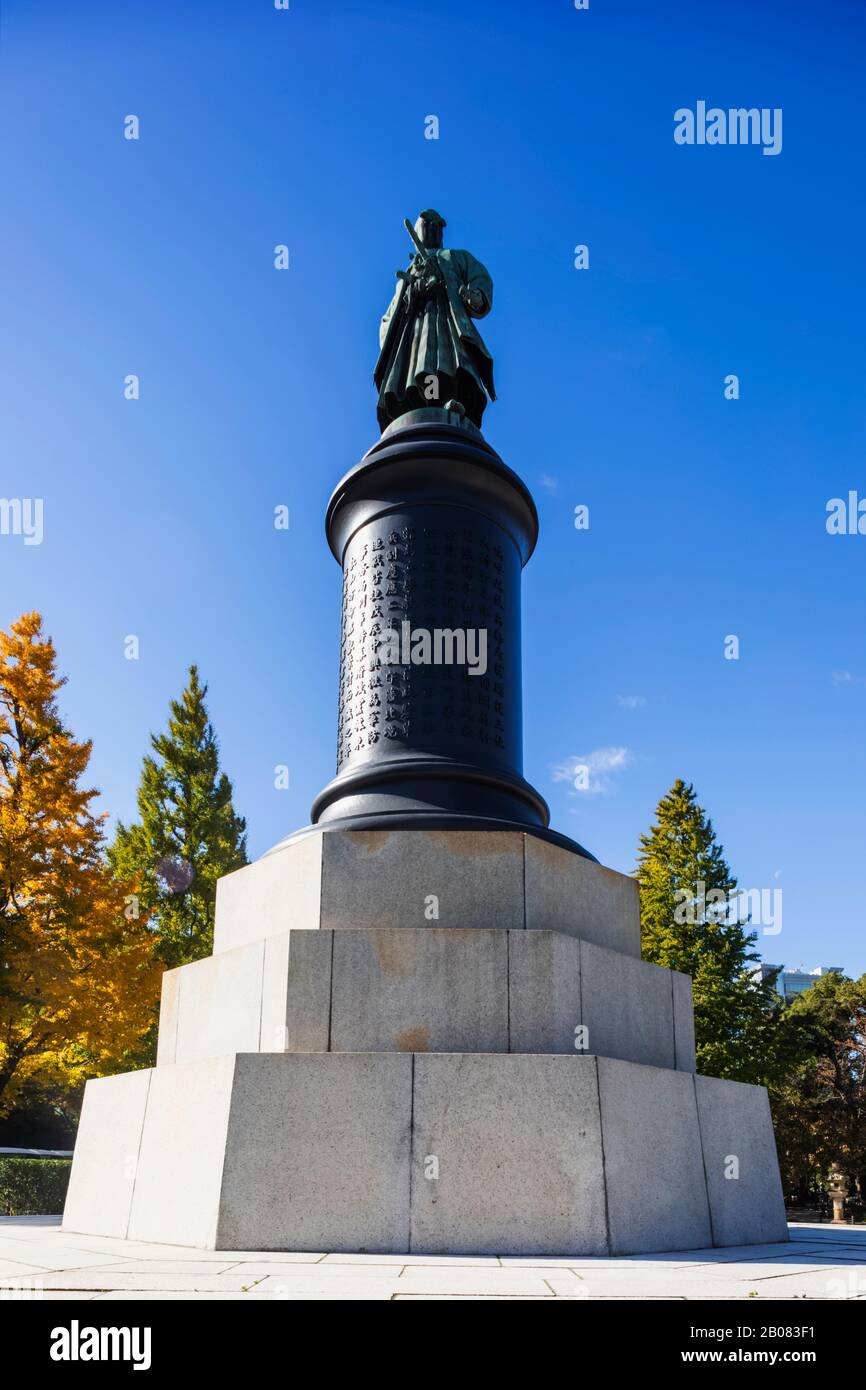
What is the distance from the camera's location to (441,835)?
824 cm

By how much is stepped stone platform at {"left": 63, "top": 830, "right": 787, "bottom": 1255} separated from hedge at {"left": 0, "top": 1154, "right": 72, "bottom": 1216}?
12098 millimetres

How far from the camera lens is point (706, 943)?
112 feet

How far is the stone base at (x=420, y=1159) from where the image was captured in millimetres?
6219

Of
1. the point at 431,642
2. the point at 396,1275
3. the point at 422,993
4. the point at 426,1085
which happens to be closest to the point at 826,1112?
the point at 431,642

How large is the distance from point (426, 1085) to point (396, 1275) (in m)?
1.70

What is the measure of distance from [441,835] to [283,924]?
156 centimetres

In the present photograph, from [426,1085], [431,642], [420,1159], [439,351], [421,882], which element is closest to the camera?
[420,1159]

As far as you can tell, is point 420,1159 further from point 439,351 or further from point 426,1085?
point 439,351

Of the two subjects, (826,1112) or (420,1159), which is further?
(826,1112)

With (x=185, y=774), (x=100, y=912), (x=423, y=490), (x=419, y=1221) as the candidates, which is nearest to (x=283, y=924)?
(x=419, y=1221)

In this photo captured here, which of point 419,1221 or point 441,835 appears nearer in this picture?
point 419,1221

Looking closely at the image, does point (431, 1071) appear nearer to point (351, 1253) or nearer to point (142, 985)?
point (351, 1253)

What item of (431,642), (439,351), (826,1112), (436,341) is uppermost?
(436,341)

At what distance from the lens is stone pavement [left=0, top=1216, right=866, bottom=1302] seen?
4227 mm
